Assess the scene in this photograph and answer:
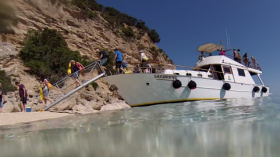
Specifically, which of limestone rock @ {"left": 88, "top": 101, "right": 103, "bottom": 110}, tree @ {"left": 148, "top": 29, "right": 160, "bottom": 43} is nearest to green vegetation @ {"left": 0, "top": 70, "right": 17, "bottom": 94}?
limestone rock @ {"left": 88, "top": 101, "right": 103, "bottom": 110}

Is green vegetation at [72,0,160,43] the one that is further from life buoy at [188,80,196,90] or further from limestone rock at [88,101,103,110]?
life buoy at [188,80,196,90]

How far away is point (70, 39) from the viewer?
51.0 ft

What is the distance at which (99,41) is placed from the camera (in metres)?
17.8

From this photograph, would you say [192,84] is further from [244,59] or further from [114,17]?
[114,17]

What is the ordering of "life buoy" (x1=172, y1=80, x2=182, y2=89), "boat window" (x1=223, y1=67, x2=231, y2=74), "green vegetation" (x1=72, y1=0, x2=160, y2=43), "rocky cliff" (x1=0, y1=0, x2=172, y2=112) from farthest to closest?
"green vegetation" (x1=72, y1=0, x2=160, y2=43) → "boat window" (x1=223, y1=67, x2=231, y2=74) → "life buoy" (x1=172, y1=80, x2=182, y2=89) → "rocky cliff" (x1=0, y1=0, x2=172, y2=112)

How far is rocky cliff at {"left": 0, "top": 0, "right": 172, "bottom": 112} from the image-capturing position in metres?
1.96

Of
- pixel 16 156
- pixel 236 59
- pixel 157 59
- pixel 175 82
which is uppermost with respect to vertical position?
pixel 157 59

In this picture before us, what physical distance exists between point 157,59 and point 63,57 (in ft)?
45.0

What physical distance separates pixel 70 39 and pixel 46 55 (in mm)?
4721

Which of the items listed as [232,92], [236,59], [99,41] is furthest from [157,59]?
[232,92]

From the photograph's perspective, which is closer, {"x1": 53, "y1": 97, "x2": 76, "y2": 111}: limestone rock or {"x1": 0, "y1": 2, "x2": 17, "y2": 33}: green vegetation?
{"x1": 0, "y1": 2, "x2": 17, "y2": 33}: green vegetation

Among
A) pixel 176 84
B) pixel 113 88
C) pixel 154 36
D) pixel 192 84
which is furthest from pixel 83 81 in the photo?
pixel 154 36

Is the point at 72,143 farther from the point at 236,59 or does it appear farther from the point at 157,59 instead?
the point at 157,59

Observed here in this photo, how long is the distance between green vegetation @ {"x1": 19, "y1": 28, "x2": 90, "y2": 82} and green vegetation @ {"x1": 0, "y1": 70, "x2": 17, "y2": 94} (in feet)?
4.68
